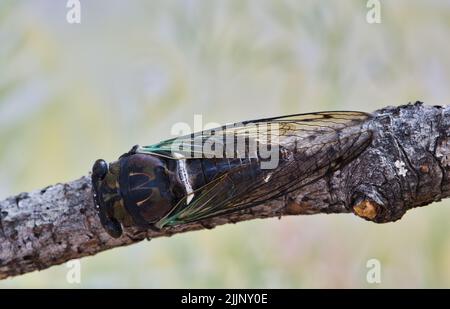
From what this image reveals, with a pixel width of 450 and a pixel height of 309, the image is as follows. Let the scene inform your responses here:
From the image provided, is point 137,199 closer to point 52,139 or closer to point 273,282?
point 273,282

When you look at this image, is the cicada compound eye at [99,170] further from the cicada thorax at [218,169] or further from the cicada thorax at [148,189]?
the cicada thorax at [218,169]

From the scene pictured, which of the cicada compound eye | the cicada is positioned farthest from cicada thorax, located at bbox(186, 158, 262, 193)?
the cicada compound eye

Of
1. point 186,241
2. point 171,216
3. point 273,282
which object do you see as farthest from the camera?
point 186,241

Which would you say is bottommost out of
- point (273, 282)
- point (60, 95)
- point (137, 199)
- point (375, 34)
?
point (273, 282)

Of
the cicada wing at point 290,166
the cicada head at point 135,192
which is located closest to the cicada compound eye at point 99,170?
the cicada head at point 135,192

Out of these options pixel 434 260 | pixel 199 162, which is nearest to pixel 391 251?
pixel 434 260

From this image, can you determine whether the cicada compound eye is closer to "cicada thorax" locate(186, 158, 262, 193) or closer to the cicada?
the cicada

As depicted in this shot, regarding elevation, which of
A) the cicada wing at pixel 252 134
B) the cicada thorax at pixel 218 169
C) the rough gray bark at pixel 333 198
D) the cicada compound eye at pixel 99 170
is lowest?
the rough gray bark at pixel 333 198
